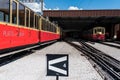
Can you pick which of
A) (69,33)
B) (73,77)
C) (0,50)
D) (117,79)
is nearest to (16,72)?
(0,50)

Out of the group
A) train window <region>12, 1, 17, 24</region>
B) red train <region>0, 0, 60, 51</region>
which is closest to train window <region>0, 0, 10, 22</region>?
red train <region>0, 0, 60, 51</region>

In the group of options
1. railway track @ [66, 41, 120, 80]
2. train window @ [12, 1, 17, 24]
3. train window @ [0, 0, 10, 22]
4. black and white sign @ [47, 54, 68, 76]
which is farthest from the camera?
train window @ [12, 1, 17, 24]

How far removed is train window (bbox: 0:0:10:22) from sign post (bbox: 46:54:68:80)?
5.55 metres

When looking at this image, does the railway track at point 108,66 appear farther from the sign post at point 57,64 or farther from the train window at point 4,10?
the train window at point 4,10

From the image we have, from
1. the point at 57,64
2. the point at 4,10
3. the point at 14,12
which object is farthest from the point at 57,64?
the point at 14,12

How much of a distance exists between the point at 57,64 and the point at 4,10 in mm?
6264

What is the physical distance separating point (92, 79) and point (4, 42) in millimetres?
3869

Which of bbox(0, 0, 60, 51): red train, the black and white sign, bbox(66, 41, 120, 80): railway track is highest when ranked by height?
bbox(0, 0, 60, 51): red train

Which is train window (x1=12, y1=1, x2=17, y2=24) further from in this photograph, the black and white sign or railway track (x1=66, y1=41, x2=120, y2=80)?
the black and white sign

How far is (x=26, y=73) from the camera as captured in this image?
9.26 meters

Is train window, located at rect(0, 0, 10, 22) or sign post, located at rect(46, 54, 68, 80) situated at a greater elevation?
train window, located at rect(0, 0, 10, 22)

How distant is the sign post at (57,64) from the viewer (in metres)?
5.18

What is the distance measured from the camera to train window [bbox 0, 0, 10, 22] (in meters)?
10.4

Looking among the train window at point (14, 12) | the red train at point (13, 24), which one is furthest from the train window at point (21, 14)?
the train window at point (14, 12)
